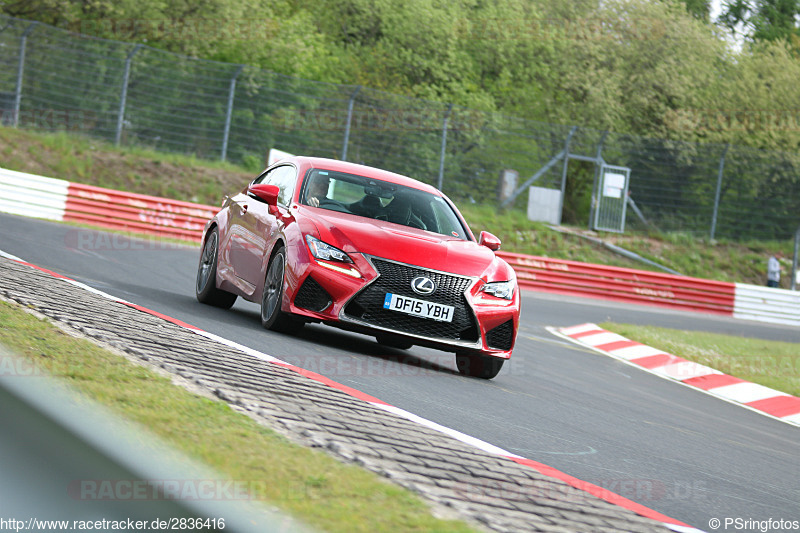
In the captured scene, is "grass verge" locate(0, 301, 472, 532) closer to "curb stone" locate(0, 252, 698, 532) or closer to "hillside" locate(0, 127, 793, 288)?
"curb stone" locate(0, 252, 698, 532)

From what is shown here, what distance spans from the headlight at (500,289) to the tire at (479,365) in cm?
51

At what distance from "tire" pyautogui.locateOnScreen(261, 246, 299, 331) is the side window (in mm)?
724

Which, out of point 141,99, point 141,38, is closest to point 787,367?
point 141,99

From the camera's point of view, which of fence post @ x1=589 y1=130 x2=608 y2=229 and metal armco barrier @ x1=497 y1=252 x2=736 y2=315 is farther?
fence post @ x1=589 y1=130 x2=608 y2=229

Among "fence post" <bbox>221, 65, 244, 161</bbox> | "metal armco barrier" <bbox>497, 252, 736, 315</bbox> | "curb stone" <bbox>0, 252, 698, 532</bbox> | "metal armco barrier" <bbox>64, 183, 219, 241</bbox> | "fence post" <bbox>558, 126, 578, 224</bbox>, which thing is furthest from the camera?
"fence post" <bbox>558, 126, 578, 224</bbox>

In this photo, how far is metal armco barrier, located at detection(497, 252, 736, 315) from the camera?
25.4 m

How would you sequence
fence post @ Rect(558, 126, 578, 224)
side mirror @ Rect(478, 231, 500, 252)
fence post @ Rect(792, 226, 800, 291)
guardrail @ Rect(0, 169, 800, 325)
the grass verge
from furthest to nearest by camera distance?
fence post @ Rect(792, 226, 800, 291) < fence post @ Rect(558, 126, 578, 224) < guardrail @ Rect(0, 169, 800, 325) < side mirror @ Rect(478, 231, 500, 252) < the grass verge

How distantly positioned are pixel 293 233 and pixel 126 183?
21.0m

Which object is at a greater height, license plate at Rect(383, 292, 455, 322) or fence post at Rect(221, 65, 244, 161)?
fence post at Rect(221, 65, 244, 161)

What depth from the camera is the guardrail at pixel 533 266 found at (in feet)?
70.5

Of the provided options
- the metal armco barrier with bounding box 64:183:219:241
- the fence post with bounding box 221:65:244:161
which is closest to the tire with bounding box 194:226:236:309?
the metal armco barrier with bounding box 64:183:219:241

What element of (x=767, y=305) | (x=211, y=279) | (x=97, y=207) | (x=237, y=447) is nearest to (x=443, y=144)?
(x=767, y=305)

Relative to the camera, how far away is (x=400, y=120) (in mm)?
29172

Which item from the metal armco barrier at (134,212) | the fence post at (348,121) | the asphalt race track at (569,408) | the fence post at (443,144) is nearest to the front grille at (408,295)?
the asphalt race track at (569,408)
